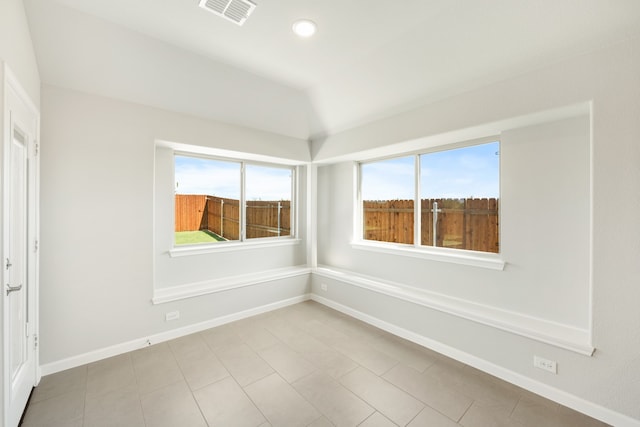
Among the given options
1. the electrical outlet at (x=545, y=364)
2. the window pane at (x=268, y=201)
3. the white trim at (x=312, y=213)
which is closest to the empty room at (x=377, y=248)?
the electrical outlet at (x=545, y=364)

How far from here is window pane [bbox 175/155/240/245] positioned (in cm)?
355

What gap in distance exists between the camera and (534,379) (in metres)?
2.15

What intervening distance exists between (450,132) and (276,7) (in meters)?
1.87

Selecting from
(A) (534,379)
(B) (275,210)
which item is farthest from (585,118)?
(B) (275,210)

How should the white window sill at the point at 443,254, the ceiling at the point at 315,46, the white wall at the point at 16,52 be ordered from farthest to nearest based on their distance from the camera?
1. the white window sill at the point at 443,254
2. the ceiling at the point at 315,46
3. the white wall at the point at 16,52

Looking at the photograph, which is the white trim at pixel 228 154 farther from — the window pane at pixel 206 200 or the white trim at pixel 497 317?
the white trim at pixel 497 317

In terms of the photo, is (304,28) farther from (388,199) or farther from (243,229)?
(243,229)

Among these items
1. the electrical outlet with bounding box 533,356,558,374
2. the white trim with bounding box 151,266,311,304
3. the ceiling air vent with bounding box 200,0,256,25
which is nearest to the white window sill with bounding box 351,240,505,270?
the electrical outlet with bounding box 533,356,558,374

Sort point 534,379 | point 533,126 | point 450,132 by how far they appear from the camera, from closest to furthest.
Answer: point 534,379, point 533,126, point 450,132

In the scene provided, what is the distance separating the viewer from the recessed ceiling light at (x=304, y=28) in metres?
2.17

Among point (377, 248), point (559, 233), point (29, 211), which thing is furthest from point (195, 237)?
point (559, 233)

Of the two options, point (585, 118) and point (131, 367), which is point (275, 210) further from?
point (585, 118)

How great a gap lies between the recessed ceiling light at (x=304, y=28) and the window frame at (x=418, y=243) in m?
1.88

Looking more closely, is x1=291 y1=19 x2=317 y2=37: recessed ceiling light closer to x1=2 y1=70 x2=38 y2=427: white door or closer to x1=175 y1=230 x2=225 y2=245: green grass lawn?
x1=2 y1=70 x2=38 y2=427: white door
